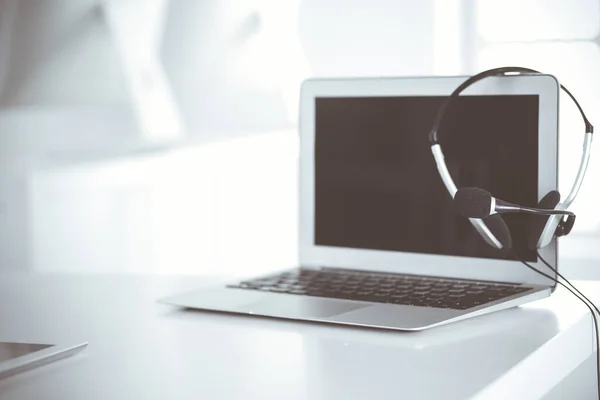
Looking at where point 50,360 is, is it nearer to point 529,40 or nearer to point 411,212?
point 411,212

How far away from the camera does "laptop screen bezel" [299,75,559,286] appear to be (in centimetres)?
109

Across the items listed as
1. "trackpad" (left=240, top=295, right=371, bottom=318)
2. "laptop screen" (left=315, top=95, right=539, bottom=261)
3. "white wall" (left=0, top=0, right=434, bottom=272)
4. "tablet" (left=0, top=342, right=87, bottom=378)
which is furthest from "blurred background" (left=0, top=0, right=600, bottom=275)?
"tablet" (left=0, top=342, right=87, bottom=378)

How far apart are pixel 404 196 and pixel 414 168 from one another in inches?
1.6

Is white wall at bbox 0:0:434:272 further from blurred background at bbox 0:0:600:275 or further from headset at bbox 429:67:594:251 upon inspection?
headset at bbox 429:67:594:251

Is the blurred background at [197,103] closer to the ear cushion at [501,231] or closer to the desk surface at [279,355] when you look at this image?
the ear cushion at [501,231]

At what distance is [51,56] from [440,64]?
103 cm

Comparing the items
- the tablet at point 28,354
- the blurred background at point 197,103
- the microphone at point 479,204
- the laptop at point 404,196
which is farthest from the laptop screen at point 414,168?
the tablet at point 28,354

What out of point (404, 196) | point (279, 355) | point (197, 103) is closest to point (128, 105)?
point (197, 103)

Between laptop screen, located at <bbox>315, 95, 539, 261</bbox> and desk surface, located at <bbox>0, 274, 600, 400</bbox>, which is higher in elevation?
laptop screen, located at <bbox>315, 95, 539, 261</bbox>

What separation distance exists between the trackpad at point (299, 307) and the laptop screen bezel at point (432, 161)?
22 centimetres

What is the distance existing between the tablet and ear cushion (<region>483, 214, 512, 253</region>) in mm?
528

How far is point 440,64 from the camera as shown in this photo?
1.64 metres

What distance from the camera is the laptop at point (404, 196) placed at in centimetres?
103

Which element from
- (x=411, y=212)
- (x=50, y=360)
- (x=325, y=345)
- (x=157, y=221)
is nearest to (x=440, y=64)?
(x=411, y=212)
